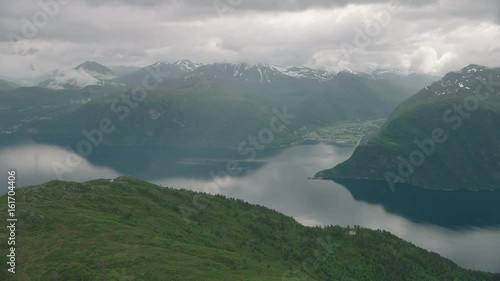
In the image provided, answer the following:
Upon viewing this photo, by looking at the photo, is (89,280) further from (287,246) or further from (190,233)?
(287,246)

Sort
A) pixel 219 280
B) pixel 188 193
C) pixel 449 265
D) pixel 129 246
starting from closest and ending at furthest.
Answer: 1. pixel 219 280
2. pixel 129 246
3. pixel 449 265
4. pixel 188 193

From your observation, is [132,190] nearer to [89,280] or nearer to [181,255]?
[181,255]

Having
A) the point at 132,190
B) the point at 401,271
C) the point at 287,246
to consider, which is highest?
the point at 132,190

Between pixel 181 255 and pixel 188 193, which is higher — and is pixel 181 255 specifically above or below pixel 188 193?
below

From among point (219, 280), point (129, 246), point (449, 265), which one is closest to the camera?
point (219, 280)

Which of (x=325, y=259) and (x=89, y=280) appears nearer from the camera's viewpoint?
(x=89, y=280)

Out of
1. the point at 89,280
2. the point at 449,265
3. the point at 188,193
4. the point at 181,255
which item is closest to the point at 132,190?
the point at 188,193
